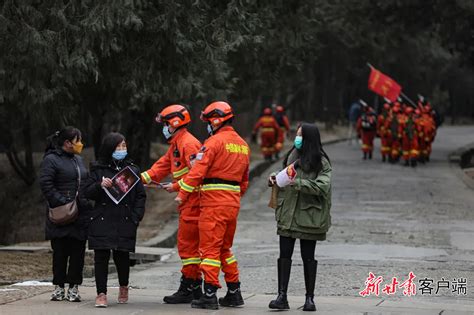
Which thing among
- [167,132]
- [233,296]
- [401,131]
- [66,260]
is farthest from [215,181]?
[401,131]

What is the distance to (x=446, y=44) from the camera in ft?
124

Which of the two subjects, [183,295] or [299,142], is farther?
[183,295]

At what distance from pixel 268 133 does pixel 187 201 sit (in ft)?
75.8

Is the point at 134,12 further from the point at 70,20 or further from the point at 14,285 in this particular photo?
the point at 14,285

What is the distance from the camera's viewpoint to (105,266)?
1098 cm

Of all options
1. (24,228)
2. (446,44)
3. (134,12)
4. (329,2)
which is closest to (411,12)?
(446,44)

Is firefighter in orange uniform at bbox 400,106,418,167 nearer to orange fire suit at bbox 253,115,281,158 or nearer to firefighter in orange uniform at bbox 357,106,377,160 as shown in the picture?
firefighter in orange uniform at bbox 357,106,377,160

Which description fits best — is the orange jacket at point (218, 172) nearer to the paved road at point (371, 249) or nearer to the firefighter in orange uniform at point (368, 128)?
the paved road at point (371, 249)

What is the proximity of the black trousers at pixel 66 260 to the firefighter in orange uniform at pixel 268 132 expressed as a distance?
22062 millimetres

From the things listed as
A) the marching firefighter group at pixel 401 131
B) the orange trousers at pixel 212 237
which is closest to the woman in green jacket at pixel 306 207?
the orange trousers at pixel 212 237

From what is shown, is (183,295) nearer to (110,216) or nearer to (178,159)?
(110,216)

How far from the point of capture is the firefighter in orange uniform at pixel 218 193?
10570 millimetres

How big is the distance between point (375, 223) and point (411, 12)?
16743mm

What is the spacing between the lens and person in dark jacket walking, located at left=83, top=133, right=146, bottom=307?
35.6 ft
